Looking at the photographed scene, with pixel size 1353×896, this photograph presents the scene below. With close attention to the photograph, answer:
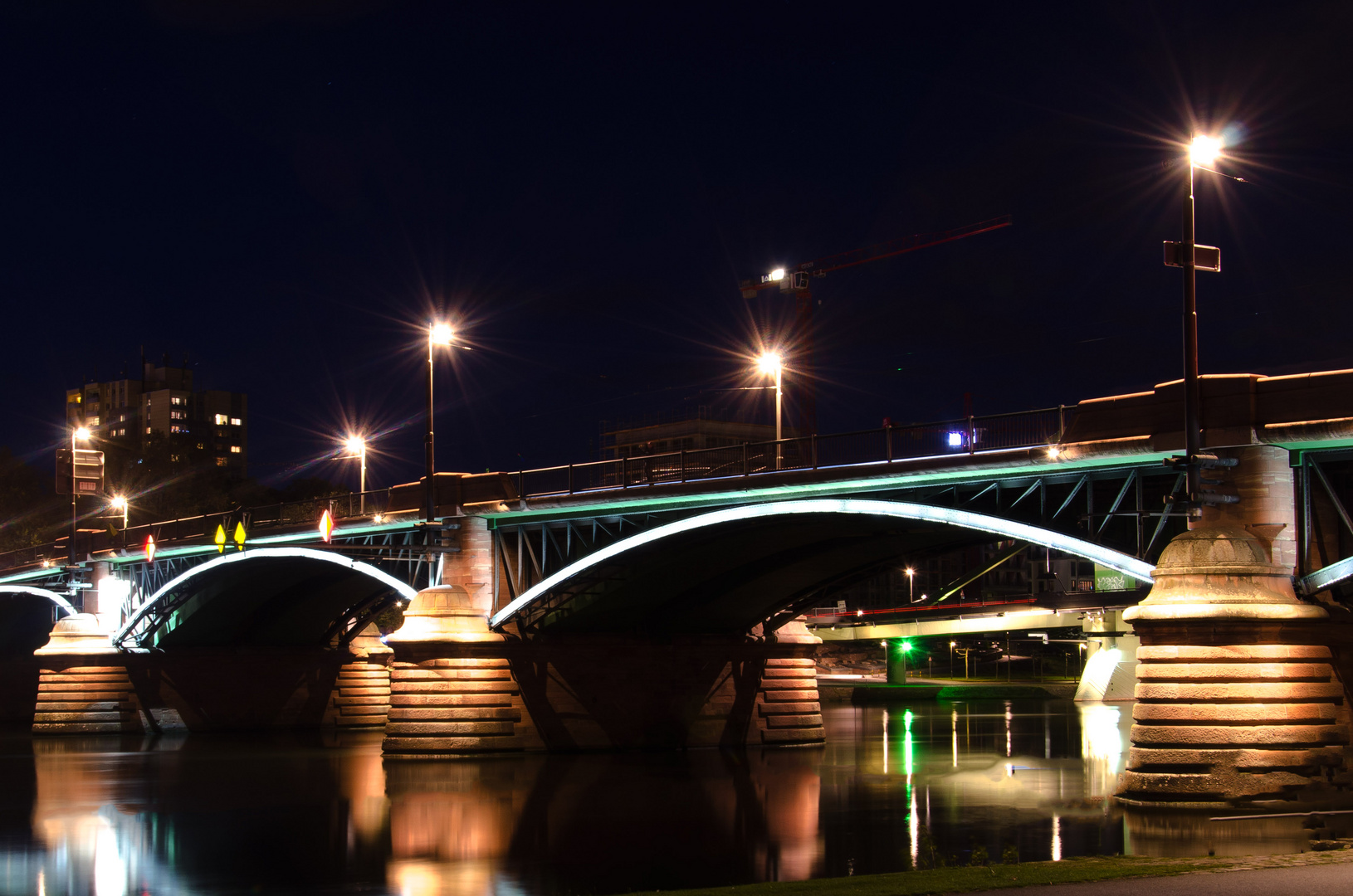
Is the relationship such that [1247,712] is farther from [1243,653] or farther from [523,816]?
[523,816]

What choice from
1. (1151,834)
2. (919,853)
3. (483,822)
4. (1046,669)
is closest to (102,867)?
(483,822)

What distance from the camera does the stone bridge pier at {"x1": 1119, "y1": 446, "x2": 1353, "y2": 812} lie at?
73.0 ft

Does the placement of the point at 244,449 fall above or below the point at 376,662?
above

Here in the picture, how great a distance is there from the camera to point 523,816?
2978 cm

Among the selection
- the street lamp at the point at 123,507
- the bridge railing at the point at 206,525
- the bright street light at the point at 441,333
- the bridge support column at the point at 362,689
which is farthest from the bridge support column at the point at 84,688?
the bright street light at the point at 441,333

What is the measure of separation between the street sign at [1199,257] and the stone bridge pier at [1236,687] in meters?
3.25

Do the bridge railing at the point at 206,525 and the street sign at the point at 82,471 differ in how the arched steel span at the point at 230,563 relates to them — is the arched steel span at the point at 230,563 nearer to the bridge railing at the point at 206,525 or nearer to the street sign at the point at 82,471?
the bridge railing at the point at 206,525

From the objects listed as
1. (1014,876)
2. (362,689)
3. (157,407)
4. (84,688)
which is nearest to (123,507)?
(84,688)

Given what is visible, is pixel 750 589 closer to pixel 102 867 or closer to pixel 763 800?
pixel 763 800

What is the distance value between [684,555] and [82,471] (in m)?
14.9

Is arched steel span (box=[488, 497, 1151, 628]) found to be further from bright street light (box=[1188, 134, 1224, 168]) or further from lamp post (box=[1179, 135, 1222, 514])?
bright street light (box=[1188, 134, 1224, 168])

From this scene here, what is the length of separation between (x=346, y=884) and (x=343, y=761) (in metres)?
24.4

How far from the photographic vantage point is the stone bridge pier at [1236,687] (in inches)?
876

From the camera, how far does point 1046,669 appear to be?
136 meters
